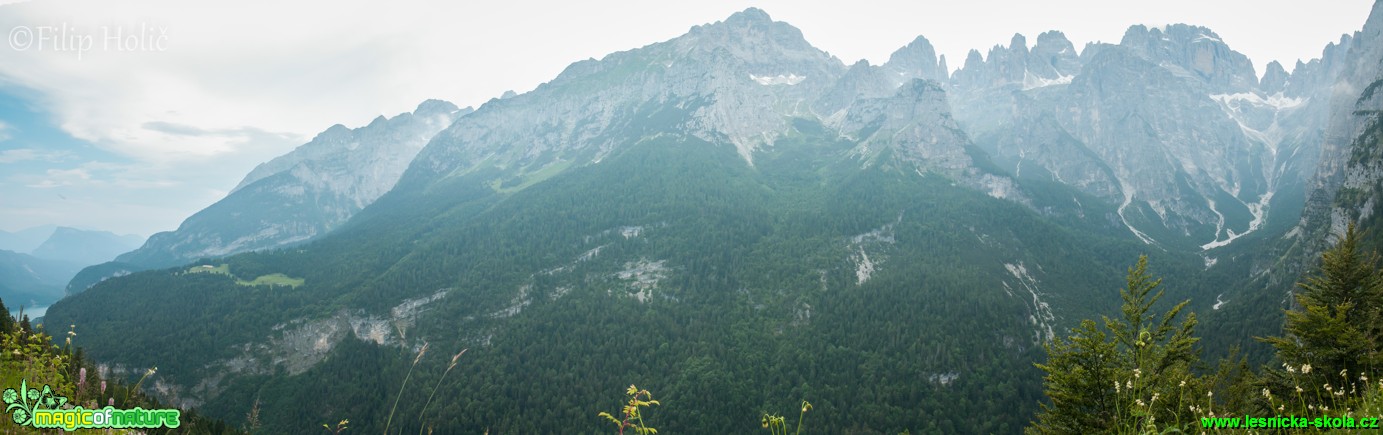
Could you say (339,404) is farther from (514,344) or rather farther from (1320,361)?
(1320,361)

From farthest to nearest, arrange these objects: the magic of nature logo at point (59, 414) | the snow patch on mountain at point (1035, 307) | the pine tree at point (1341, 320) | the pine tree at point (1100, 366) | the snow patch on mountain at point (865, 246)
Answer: the snow patch on mountain at point (865, 246), the snow patch on mountain at point (1035, 307), the pine tree at point (1100, 366), the pine tree at point (1341, 320), the magic of nature logo at point (59, 414)

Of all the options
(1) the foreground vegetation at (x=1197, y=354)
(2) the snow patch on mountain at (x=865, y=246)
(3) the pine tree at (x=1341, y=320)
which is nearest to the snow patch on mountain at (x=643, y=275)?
(2) the snow patch on mountain at (x=865, y=246)

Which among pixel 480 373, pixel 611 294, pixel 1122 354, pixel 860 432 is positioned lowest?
pixel 860 432

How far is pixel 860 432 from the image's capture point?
96.6 m

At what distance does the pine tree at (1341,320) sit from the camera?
16.4 m

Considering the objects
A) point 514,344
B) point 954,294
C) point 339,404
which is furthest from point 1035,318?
point 339,404

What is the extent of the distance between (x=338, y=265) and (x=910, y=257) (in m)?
181

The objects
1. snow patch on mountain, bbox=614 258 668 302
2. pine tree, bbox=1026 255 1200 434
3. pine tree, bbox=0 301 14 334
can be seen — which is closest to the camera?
pine tree, bbox=1026 255 1200 434

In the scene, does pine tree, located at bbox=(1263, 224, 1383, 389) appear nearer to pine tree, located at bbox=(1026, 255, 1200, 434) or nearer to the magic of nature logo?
pine tree, located at bbox=(1026, 255, 1200, 434)

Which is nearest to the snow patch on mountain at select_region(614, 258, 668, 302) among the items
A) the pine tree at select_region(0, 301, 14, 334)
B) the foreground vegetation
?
the pine tree at select_region(0, 301, 14, 334)

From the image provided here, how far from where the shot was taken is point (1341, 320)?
16.8 meters

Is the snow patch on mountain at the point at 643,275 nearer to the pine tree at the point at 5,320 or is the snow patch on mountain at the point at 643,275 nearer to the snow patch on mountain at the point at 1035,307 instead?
the snow patch on mountain at the point at 1035,307

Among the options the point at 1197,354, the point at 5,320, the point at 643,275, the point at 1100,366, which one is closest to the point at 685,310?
the point at 643,275

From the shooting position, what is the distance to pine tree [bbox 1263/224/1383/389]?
53.9 feet
